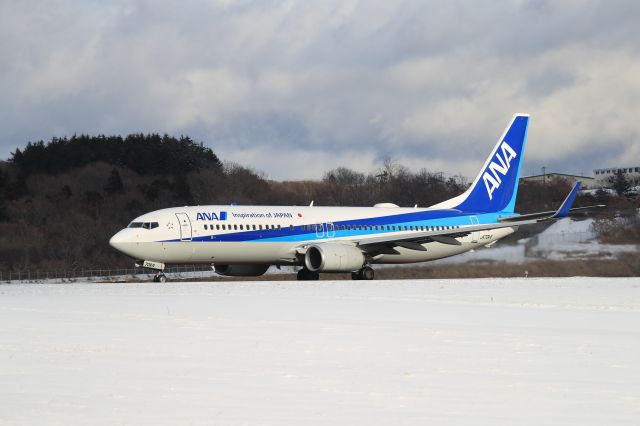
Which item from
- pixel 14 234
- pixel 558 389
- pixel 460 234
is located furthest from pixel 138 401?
pixel 14 234

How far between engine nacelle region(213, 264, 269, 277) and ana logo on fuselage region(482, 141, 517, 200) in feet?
42.3

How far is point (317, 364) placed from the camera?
1270 cm

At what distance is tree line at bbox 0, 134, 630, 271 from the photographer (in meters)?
75.5

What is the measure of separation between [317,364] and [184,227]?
25593mm

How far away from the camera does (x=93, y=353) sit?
13.5 metres

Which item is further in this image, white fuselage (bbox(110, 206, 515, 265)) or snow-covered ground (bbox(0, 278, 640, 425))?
white fuselage (bbox(110, 206, 515, 265))

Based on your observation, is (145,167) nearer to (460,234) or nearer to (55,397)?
(460,234)

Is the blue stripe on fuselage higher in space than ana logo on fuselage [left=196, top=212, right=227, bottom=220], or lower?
lower

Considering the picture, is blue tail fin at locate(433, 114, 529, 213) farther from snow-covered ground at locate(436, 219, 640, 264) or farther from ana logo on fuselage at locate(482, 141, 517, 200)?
snow-covered ground at locate(436, 219, 640, 264)

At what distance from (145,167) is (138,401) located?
105 m

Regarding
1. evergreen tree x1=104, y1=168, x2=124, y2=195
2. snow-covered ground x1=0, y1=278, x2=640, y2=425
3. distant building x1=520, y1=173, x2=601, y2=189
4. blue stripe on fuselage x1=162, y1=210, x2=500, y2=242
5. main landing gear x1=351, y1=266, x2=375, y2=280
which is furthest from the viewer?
distant building x1=520, y1=173, x2=601, y2=189

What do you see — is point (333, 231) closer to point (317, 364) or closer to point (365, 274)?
point (365, 274)

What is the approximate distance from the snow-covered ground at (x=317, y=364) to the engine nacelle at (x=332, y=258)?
617 inches

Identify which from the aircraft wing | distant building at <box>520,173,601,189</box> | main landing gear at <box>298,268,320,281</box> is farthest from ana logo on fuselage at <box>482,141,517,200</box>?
distant building at <box>520,173,601,189</box>
